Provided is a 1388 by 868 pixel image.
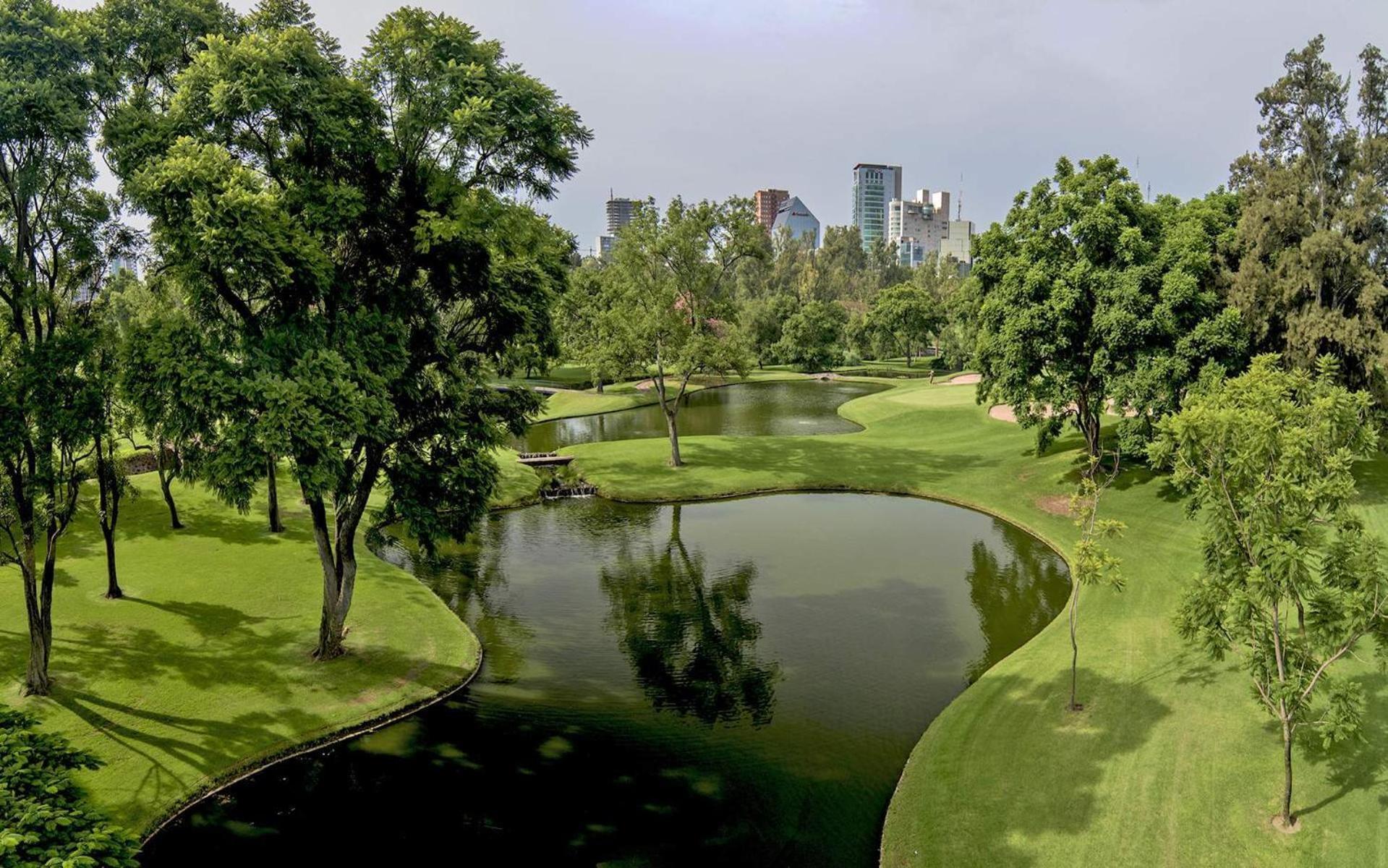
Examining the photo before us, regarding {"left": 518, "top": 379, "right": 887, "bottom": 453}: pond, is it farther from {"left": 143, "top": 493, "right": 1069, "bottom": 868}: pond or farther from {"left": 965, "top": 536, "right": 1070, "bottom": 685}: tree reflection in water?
{"left": 965, "top": 536, "right": 1070, "bottom": 685}: tree reflection in water

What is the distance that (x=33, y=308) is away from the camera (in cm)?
1933

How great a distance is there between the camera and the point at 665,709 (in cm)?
2300

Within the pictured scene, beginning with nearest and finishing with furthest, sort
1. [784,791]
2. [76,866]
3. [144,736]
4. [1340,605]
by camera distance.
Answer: [76,866] → [1340,605] → [784,791] → [144,736]

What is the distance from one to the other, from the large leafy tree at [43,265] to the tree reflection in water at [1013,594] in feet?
89.4

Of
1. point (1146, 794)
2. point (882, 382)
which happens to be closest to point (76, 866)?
point (1146, 794)

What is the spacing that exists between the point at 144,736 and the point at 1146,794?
82.0 ft

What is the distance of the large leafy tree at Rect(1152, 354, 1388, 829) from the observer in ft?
46.5

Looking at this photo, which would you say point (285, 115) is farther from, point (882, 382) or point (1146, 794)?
point (882, 382)

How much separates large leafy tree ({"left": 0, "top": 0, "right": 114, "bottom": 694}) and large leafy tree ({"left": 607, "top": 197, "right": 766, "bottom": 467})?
1289 inches

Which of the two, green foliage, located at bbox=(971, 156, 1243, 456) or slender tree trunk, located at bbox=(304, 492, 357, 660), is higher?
green foliage, located at bbox=(971, 156, 1243, 456)

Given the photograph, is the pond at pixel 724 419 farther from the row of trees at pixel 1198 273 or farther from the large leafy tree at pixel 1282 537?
the large leafy tree at pixel 1282 537

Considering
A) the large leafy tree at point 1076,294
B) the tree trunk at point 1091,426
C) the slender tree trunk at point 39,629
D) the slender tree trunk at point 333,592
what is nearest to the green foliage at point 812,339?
the large leafy tree at point 1076,294

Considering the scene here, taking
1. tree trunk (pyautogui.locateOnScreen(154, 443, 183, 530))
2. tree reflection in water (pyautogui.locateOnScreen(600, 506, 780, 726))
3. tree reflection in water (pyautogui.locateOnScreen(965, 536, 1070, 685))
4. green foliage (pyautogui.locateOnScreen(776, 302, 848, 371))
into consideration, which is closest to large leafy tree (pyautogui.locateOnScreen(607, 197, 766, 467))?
tree reflection in water (pyautogui.locateOnScreen(600, 506, 780, 726))

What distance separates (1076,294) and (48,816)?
4345 centimetres
